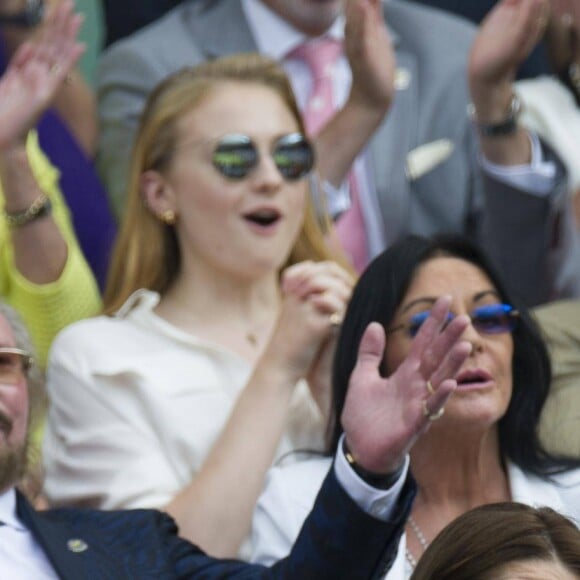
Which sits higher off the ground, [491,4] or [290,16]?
[290,16]

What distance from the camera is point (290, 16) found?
210 inches

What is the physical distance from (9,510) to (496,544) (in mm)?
1165

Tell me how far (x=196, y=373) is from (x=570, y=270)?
3.99ft

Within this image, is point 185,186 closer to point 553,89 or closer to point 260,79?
point 260,79

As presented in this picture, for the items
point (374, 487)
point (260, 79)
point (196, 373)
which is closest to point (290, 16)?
point (260, 79)

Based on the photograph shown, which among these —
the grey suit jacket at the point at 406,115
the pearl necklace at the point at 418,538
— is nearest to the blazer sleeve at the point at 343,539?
the pearl necklace at the point at 418,538

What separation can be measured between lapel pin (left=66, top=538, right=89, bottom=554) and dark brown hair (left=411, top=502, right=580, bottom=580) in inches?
33.3

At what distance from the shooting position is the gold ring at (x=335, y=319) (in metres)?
4.14

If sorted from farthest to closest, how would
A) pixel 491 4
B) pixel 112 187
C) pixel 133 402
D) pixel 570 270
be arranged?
pixel 491 4, pixel 112 187, pixel 570 270, pixel 133 402

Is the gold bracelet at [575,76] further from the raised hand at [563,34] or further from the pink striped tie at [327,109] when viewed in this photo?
the pink striped tie at [327,109]

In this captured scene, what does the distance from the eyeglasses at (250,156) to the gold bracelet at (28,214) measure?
44cm

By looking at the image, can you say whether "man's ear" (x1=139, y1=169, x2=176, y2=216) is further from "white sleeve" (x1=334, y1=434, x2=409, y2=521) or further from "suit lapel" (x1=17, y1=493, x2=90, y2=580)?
"white sleeve" (x1=334, y1=434, x2=409, y2=521)

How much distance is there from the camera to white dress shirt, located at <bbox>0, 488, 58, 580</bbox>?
11.4ft

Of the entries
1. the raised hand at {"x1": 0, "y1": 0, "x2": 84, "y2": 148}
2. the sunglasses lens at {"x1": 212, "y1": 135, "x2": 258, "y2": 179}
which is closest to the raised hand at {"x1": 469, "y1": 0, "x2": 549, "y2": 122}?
the sunglasses lens at {"x1": 212, "y1": 135, "x2": 258, "y2": 179}
